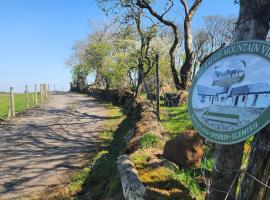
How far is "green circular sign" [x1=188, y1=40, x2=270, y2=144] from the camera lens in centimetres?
390

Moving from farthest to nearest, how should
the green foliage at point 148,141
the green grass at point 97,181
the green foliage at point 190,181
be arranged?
the green foliage at point 148,141 < the green grass at point 97,181 < the green foliage at point 190,181

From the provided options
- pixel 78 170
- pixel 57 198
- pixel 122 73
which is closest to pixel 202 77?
pixel 57 198

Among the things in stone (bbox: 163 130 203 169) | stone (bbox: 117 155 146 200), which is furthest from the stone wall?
stone (bbox: 163 130 203 169)

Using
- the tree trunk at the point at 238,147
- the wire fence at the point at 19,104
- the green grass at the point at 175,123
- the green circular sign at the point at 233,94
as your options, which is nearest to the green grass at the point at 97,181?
the green grass at the point at 175,123

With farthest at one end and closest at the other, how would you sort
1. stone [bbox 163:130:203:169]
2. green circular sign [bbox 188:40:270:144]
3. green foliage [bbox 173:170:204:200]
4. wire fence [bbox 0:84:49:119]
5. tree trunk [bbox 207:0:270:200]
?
wire fence [bbox 0:84:49:119], stone [bbox 163:130:203:169], green foliage [bbox 173:170:204:200], tree trunk [bbox 207:0:270:200], green circular sign [bbox 188:40:270:144]

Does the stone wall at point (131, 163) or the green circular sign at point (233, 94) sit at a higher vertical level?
the green circular sign at point (233, 94)

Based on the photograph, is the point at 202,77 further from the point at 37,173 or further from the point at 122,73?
the point at 122,73

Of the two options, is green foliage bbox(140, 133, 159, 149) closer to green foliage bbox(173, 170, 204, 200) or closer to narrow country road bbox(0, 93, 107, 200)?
narrow country road bbox(0, 93, 107, 200)

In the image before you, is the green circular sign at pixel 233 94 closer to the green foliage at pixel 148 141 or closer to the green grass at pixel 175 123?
the green foliage at pixel 148 141

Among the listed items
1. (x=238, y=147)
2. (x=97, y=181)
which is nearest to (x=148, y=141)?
(x=97, y=181)

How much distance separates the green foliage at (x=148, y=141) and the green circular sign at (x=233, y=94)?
6.11 metres

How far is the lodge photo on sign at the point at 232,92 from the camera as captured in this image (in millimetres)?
3930

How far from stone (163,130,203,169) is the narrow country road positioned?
4.32m

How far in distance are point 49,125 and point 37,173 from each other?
1067 cm
